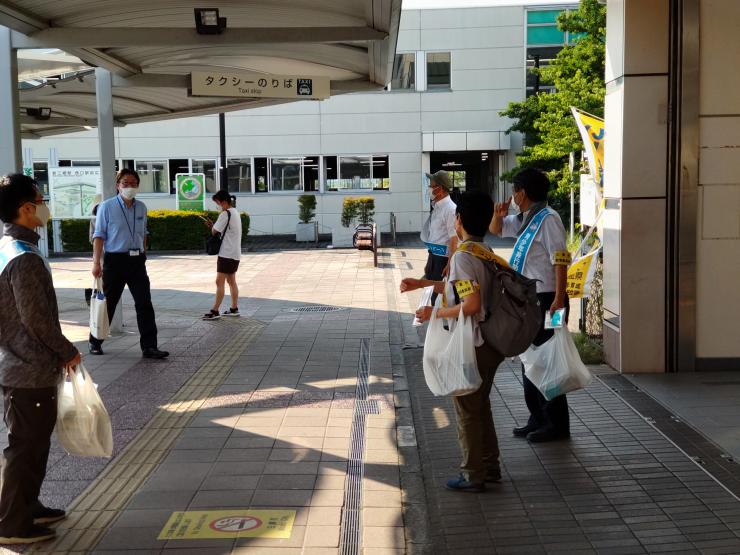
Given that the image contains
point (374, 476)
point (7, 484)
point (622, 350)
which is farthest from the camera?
point (622, 350)

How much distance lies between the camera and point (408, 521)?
478 cm

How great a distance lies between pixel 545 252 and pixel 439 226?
303cm

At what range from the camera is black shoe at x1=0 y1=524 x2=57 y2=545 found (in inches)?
172

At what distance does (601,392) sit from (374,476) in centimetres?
266

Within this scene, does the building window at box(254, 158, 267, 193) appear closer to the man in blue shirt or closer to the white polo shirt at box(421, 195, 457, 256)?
the man in blue shirt

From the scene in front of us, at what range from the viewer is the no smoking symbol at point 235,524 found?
463 centimetres

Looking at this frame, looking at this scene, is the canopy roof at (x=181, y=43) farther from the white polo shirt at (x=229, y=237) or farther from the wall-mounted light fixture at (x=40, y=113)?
the white polo shirt at (x=229, y=237)

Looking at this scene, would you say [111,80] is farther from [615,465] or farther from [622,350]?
[615,465]

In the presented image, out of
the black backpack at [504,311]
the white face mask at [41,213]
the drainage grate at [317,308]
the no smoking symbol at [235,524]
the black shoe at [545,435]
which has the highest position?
the white face mask at [41,213]

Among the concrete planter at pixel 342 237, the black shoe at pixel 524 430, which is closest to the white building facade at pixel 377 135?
the concrete planter at pixel 342 237

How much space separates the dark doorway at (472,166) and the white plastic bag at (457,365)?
27.3 m

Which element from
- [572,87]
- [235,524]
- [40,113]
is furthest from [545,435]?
[572,87]

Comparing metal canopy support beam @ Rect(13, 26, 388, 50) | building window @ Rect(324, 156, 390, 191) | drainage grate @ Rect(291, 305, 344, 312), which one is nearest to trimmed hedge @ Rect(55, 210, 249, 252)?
building window @ Rect(324, 156, 390, 191)

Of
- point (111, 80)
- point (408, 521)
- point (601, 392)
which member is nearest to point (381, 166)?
point (111, 80)
